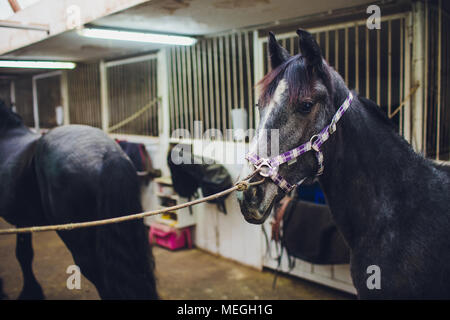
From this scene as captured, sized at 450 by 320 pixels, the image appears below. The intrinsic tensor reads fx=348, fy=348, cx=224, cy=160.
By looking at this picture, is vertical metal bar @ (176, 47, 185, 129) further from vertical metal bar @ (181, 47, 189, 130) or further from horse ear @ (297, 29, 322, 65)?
horse ear @ (297, 29, 322, 65)

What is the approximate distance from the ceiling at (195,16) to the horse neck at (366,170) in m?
1.64

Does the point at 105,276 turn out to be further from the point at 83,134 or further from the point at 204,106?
the point at 204,106

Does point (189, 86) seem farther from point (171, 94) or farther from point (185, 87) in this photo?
point (171, 94)

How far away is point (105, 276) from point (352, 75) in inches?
144

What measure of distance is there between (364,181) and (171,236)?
3618 mm

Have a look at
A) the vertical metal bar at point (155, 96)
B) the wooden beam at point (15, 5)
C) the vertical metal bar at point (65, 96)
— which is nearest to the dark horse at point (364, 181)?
the vertical metal bar at point (155, 96)

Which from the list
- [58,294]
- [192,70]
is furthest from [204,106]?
[58,294]

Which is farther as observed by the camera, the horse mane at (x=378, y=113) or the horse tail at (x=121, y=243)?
the horse tail at (x=121, y=243)

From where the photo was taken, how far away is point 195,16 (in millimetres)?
3338

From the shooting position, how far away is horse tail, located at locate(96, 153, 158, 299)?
2.47m

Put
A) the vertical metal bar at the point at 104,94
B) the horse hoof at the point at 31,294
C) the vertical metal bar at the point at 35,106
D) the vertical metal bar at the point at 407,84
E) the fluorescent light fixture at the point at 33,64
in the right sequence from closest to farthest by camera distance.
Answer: the vertical metal bar at the point at 407,84 < the horse hoof at the point at 31,294 < the fluorescent light fixture at the point at 33,64 < the vertical metal bar at the point at 104,94 < the vertical metal bar at the point at 35,106

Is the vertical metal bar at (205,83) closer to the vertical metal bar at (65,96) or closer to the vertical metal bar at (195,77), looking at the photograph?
the vertical metal bar at (195,77)

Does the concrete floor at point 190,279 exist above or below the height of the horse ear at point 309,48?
below

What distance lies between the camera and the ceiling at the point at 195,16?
2.91 metres
